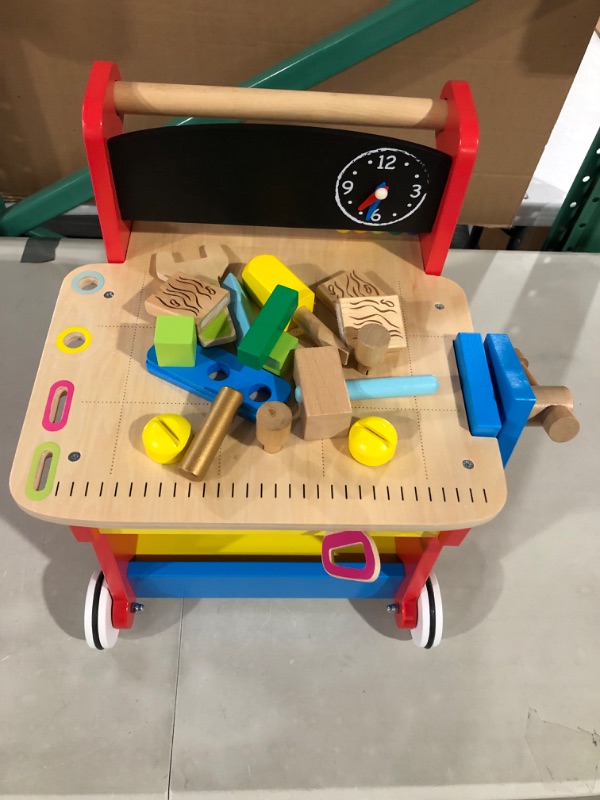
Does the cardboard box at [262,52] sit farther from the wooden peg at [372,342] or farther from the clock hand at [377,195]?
the wooden peg at [372,342]

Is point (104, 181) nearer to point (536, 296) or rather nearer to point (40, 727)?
point (40, 727)

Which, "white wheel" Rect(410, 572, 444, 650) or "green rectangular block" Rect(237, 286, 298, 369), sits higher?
"green rectangular block" Rect(237, 286, 298, 369)

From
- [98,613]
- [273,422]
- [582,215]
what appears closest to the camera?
[273,422]

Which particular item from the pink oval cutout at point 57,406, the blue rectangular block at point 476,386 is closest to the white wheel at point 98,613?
the pink oval cutout at point 57,406

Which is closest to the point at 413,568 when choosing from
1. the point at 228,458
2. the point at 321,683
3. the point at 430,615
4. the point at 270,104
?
the point at 430,615

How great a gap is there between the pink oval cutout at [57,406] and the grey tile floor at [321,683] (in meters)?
0.37

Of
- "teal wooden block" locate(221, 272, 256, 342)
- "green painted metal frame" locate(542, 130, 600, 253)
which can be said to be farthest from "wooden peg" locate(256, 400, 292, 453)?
"green painted metal frame" locate(542, 130, 600, 253)

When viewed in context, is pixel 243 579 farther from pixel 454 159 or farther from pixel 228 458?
pixel 454 159

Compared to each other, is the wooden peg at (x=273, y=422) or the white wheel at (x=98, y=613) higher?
the wooden peg at (x=273, y=422)

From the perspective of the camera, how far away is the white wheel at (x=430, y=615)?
0.81 m

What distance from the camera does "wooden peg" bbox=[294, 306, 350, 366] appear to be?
664 mm

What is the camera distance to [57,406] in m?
0.63

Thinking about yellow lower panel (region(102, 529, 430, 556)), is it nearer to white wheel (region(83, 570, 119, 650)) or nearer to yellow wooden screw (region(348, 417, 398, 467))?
white wheel (region(83, 570, 119, 650))

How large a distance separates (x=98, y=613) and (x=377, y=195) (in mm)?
616
